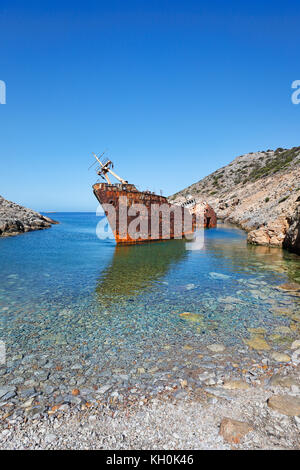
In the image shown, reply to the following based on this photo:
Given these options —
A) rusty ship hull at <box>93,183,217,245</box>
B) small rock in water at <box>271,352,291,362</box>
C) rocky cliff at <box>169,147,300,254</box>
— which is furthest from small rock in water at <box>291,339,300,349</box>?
rusty ship hull at <box>93,183,217,245</box>

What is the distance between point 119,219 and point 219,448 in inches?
854

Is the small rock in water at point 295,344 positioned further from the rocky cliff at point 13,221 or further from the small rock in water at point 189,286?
the rocky cliff at point 13,221

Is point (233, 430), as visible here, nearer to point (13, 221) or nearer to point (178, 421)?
point (178, 421)

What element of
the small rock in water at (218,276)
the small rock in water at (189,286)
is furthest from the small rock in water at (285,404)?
the small rock in water at (218,276)

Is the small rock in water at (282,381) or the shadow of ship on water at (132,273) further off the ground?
the shadow of ship on water at (132,273)

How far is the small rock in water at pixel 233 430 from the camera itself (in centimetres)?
355

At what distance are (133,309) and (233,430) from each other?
559cm

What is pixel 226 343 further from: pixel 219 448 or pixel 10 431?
pixel 10 431

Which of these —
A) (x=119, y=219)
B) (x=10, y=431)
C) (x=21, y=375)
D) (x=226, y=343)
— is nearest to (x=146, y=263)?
(x=119, y=219)

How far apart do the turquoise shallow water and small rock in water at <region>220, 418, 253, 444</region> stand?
1848mm

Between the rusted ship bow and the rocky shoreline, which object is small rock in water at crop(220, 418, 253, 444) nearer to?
the rocky shoreline

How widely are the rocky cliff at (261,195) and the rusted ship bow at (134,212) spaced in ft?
29.1

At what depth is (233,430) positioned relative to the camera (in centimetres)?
368

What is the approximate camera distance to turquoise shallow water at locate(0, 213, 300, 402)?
6.23 m
